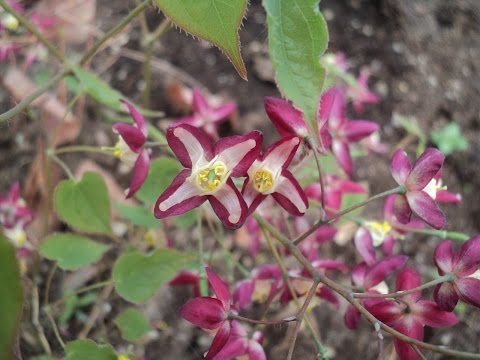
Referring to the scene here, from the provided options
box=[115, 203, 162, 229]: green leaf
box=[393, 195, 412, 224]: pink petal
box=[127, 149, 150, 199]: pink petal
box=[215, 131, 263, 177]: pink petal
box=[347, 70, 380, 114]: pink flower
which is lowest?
box=[347, 70, 380, 114]: pink flower

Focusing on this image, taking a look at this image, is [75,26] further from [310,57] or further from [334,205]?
[310,57]

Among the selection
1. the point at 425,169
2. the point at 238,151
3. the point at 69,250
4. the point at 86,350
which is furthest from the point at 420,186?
the point at 69,250

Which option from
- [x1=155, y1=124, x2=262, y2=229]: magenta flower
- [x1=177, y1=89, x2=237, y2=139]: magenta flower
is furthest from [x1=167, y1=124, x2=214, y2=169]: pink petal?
[x1=177, y1=89, x2=237, y2=139]: magenta flower

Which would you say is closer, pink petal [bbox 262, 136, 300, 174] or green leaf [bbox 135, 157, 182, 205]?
pink petal [bbox 262, 136, 300, 174]

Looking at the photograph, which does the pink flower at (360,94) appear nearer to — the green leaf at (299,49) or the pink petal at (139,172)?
the pink petal at (139,172)

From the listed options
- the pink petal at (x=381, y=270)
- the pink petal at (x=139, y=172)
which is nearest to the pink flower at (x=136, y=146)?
the pink petal at (x=139, y=172)

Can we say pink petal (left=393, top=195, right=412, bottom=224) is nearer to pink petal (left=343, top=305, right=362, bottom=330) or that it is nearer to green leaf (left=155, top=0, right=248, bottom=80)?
pink petal (left=343, top=305, right=362, bottom=330)

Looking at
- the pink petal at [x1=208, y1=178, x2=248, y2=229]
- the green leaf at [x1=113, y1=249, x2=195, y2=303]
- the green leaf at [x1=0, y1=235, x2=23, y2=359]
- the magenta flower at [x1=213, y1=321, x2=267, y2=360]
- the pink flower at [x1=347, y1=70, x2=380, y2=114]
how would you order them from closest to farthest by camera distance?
the green leaf at [x1=0, y1=235, x2=23, y2=359] < the pink petal at [x1=208, y1=178, x2=248, y2=229] < the magenta flower at [x1=213, y1=321, x2=267, y2=360] < the green leaf at [x1=113, y1=249, x2=195, y2=303] < the pink flower at [x1=347, y1=70, x2=380, y2=114]

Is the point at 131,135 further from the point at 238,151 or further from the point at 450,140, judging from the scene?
the point at 450,140
